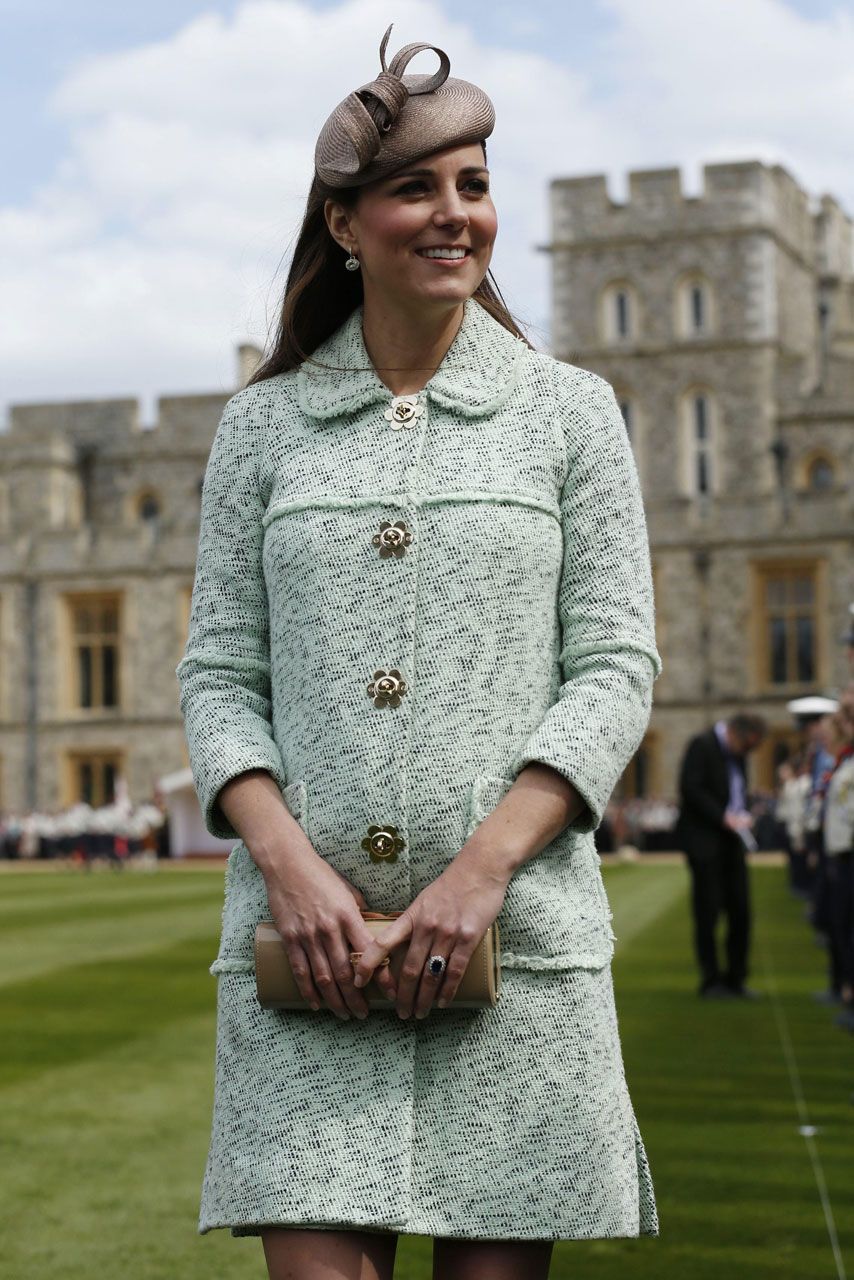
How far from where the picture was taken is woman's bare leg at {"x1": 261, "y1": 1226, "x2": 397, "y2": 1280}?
7.23 feet

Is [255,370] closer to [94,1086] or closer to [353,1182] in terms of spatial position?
A: [353,1182]

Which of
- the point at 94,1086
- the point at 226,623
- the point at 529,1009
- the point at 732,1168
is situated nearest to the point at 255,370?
the point at 226,623

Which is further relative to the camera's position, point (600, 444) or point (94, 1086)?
point (94, 1086)

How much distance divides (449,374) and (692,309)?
41.2 metres

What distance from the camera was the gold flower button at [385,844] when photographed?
2.27 metres

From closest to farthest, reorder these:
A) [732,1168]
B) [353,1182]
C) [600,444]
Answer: [353,1182] < [600,444] < [732,1168]

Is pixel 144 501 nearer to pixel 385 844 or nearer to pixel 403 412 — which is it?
pixel 403 412

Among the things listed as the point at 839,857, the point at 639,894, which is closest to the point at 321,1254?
the point at 839,857

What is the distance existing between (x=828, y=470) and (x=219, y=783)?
136 ft

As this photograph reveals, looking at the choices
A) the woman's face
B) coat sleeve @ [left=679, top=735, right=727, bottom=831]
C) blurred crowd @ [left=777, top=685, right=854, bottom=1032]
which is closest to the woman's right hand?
the woman's face

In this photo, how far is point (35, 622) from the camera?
42.4 m

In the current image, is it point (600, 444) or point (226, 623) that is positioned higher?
point (600, 444)

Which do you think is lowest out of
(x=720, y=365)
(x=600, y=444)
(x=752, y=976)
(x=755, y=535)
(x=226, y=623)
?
(x=752, y=976)

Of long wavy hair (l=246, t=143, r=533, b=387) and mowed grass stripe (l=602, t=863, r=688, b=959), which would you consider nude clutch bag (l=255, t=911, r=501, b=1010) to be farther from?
mowed grass stripe (l=602, t=863, r=688, b=959)
